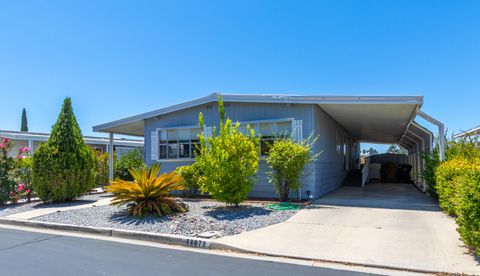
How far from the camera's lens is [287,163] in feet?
31.4

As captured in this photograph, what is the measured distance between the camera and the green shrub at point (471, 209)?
14.7ft

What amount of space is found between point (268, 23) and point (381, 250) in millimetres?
9702

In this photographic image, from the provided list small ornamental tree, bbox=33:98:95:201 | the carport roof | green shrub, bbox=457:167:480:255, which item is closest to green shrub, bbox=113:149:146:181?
the carport roof

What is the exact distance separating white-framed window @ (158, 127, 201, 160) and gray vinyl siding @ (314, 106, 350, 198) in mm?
4458

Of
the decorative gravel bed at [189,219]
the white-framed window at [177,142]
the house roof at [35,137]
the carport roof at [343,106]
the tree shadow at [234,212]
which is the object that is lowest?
the decorative gravel bed at [189,219]

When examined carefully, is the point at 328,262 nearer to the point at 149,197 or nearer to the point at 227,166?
the point at 227,166

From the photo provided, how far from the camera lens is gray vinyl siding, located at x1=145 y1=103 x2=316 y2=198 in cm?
1090

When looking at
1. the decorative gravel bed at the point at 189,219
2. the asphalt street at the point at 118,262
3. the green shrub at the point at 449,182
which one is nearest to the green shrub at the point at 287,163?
the decorative gravel bed at the point at 189,219

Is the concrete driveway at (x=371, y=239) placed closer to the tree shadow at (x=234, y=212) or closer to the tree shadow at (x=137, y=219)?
the tree shadow at (x=234, y=212)

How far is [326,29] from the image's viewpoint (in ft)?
43.2

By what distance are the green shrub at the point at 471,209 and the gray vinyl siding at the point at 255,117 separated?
5.98 metres

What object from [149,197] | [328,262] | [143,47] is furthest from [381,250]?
A: [143,47]

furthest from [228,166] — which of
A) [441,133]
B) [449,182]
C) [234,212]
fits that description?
[441,133]

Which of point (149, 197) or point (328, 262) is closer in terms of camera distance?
point (328, 262)
